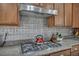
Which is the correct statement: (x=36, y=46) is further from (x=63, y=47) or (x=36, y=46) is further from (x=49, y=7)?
(x=49, y=7)

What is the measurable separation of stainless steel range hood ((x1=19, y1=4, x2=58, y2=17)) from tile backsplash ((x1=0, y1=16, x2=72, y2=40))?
0.14 feet

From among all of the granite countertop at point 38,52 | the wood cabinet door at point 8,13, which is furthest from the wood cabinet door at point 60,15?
the wood cabinet door at point 8,13

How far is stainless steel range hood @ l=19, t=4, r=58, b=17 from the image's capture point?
1.12 metres

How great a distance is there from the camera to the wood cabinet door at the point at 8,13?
1.06 m

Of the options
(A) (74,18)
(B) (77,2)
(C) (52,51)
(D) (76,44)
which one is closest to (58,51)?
(C) (52,51)

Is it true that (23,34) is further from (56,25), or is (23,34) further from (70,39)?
(70,39)

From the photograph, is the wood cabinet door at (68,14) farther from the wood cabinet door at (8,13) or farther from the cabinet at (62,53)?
the wood cabinet door at (8,13)

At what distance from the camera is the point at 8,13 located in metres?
1.07

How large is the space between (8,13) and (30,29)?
25 centimetres

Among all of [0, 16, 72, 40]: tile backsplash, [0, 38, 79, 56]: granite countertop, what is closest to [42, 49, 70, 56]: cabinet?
[0, 38, 79, 56]: granite countertop

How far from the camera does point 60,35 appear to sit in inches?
46.8

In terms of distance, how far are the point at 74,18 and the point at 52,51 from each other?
357 mm

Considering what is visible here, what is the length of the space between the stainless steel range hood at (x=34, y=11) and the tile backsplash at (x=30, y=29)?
0.14ft

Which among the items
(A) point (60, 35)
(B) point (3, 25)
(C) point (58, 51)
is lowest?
(C) point (58, 51)
